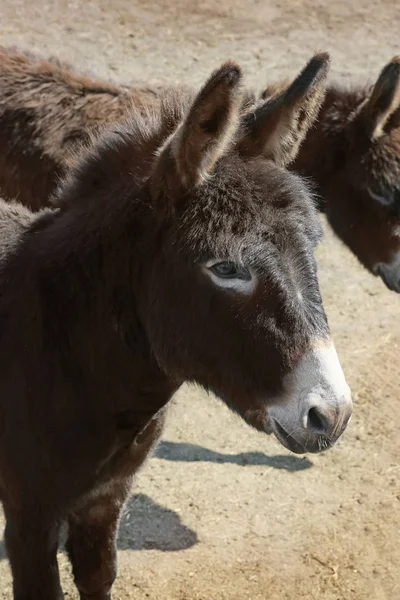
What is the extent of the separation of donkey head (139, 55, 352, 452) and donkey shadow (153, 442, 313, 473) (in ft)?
8.55

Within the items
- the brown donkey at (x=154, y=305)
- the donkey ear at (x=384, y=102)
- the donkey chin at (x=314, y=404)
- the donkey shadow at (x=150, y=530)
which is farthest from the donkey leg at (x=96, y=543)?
the donkey ear at (x=384, y=102)

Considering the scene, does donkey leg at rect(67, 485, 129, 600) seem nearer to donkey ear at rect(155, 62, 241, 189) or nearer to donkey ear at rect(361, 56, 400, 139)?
donkey ear at rect(155, 62, 241, 189)

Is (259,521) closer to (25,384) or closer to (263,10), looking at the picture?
(25,384)

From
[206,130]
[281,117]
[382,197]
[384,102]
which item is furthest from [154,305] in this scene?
[384,102]

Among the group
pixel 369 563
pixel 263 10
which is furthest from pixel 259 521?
pixel 263 10

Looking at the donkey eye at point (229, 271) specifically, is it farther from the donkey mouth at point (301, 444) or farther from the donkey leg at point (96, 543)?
the donkey leg at point (96, 543)

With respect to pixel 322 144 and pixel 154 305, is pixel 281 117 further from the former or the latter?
pixel 322 144

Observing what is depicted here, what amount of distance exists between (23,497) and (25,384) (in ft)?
1.40

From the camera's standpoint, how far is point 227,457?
548 centimetres

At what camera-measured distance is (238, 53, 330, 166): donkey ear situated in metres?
2.90

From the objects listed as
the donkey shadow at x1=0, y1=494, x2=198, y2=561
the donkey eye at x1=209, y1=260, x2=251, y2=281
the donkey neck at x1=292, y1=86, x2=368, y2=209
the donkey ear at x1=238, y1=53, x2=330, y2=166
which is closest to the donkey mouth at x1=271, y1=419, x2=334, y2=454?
the donkey eye at x1=209, y1=260, x2=251, y2=281

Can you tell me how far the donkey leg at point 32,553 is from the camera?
320 cm

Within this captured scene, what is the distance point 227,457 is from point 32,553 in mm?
2377

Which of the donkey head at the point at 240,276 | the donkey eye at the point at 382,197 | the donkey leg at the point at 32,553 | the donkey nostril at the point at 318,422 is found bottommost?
the donkey leg at the point at 32,553
